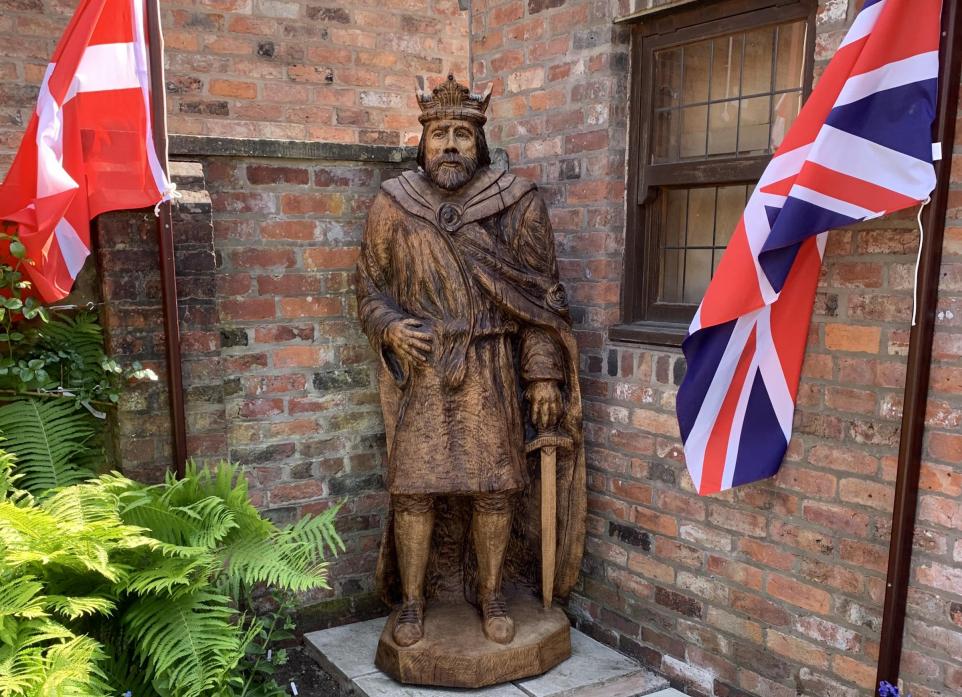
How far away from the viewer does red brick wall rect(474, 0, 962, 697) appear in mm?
2283

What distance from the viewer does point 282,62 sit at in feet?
14.5

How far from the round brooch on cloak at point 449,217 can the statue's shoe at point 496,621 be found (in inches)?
52.3

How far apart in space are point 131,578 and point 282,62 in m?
3.02

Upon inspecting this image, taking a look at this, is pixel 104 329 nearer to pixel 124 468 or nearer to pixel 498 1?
pixel 124 468

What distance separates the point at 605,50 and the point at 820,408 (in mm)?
1503

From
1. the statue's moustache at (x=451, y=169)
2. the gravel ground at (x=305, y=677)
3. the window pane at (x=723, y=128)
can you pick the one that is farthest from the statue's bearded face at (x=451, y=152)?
the gravel ground at (x=305, y=677)

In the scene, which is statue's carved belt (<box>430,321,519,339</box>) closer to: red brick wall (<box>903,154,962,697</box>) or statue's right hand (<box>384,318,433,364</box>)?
statue's right hand (<box>384,318,433,364</box>)

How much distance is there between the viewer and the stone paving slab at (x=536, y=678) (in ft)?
9.34

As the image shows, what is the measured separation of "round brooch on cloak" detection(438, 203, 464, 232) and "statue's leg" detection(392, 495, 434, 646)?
0.95 meters

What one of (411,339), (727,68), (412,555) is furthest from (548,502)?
(727,68)

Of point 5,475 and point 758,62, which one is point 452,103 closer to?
point 758,62

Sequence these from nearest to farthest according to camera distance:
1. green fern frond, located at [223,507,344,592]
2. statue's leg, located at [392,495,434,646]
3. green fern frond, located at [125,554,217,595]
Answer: green fern frond, located at [125,554,217,595] → green fern frond, located at [223,507,344,592] → statue's leg, located at [392,495,434,646]

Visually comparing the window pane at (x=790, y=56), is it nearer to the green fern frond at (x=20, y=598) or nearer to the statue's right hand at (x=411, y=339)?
the statue's right hand at (x=411, y=339)

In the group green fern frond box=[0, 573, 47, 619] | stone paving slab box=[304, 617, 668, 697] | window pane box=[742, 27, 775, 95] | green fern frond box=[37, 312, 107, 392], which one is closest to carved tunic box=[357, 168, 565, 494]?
stone paving slab box=[304, 617, 668, 697]
